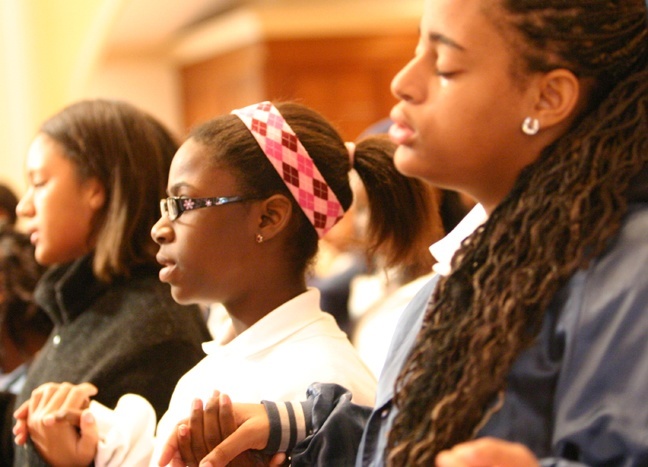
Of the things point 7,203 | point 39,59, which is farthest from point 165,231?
point 39,59

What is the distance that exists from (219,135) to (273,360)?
0.41m

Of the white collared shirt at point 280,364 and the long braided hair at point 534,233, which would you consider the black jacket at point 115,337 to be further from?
the long braided hair at point 534,233

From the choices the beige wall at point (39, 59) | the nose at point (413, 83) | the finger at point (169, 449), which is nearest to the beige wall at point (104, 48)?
the beige wall at point (39, 59)

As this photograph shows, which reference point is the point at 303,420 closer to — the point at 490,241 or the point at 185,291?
the point at 185,291

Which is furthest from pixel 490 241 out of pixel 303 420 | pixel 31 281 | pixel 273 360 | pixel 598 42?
pixel 31 281

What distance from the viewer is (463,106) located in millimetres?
1143

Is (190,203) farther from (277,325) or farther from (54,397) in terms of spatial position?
(54,397)

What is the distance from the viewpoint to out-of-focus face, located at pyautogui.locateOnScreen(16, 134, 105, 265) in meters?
2.11

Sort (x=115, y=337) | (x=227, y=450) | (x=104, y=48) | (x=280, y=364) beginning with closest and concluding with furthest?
(x=227, y=450)
(x=280, y=364)
(x=115, y=337)
(x=104, y=48)

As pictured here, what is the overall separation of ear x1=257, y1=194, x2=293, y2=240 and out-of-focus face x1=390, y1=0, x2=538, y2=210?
503 mm

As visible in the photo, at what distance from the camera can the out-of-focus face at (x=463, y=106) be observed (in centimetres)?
114

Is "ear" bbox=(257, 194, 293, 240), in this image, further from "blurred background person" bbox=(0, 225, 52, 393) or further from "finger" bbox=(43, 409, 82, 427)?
"blurred background person" bbox=(0, 225, 52, 393)

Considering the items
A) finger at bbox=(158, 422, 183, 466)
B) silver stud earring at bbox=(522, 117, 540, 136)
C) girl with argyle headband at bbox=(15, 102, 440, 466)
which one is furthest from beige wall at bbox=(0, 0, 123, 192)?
silver stud earring at bbox=(522, 117, 540, 136)

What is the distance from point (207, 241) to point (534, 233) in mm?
700
